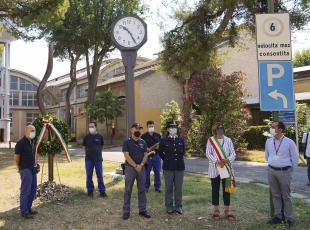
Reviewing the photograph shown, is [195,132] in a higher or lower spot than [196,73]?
lower

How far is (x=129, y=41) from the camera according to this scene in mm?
11352

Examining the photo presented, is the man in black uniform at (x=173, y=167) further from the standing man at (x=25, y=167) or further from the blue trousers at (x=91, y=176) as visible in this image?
the standing man at (x=25, y=167)

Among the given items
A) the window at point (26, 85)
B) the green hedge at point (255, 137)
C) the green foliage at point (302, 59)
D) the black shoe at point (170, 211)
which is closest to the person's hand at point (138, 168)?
the black shoe at point (170, 211)

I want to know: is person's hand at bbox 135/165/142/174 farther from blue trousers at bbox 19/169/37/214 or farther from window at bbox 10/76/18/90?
window at bbox 10/76/18/90

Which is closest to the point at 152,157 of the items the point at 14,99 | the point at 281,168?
the point at 281,168

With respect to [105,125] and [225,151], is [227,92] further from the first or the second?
[105,125]

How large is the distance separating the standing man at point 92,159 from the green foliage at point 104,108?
27707mm

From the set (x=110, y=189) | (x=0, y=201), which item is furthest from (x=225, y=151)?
(x=0, y=201)

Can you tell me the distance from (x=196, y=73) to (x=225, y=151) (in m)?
17.2

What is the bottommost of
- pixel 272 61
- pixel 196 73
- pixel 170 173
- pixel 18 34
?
pixel 170 173

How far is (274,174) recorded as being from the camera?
7922 mm

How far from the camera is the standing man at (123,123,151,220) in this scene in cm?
859

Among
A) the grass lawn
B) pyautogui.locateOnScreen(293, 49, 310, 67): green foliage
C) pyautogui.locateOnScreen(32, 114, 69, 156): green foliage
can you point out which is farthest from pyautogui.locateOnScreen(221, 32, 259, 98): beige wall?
pyautogui.locateOnScreen(32, 114, 69, 156): green foliage

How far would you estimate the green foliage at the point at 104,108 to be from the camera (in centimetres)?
3844
